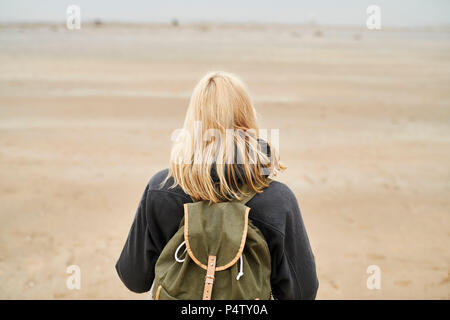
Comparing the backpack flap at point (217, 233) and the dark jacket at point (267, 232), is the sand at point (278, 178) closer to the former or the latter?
the dark jacket at point (267, 232)

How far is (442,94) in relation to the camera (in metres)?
16.1

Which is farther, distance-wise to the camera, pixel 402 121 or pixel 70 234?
pixel 402 121

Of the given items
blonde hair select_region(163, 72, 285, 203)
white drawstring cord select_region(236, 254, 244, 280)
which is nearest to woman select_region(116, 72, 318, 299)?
blonde hair select_region(163, 72, 285, 203)

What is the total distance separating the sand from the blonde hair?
2.82 metres

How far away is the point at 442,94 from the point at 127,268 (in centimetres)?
1663

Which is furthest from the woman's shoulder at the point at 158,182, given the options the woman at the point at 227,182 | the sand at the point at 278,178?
the sand at the point at 278,178

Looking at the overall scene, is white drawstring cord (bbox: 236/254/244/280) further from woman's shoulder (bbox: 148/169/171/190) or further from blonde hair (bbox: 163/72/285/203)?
woman's shoulder (bbox: 148/169/171/190)

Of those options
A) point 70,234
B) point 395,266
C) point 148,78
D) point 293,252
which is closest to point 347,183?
point 395,266

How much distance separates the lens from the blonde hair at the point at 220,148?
1.93 meters

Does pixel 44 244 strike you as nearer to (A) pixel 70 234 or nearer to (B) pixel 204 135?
(A) pixel 70 234

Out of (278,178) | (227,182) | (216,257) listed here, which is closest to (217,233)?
(216,257)

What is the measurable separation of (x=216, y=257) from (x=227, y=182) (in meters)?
0.34

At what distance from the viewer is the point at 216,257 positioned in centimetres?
181

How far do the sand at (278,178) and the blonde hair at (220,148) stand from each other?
282cm
